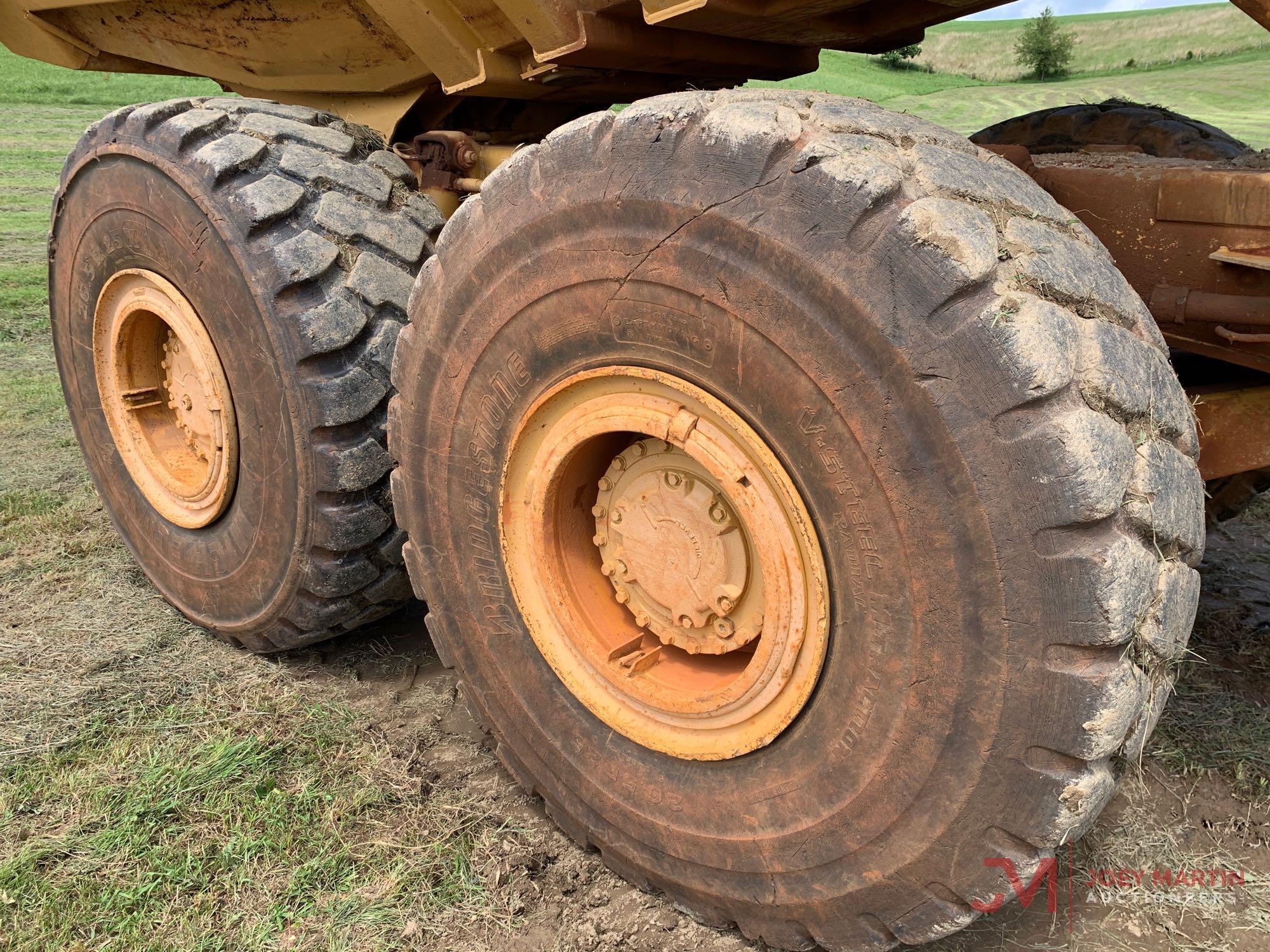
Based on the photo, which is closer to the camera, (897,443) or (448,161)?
(897,443)

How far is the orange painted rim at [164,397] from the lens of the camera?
2.87 meters

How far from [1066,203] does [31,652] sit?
11.2 feet

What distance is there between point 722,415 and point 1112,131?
120 inches

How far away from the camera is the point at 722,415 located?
173cm

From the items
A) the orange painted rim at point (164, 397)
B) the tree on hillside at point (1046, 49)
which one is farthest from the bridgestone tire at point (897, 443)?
the tree on hillside at point (1046, 49)

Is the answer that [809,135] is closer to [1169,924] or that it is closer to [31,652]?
[1169,924]

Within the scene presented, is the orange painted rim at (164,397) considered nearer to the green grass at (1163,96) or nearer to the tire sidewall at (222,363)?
the tire sidewall at (222,363)

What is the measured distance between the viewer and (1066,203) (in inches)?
84.4

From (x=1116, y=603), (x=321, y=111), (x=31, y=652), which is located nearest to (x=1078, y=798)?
(x=1116, y=603)

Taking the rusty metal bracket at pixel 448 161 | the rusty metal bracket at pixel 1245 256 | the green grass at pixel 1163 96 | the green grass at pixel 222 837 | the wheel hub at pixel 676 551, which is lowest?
the green grass at pixel 222 837

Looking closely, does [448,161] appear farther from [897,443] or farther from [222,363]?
[897,443]

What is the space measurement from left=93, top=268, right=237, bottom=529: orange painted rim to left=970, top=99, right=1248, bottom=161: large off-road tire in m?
3.02

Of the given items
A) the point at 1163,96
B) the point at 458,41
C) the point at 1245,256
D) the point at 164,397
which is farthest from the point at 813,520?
the point at 1163,96

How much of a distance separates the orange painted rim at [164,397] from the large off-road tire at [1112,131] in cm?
302
